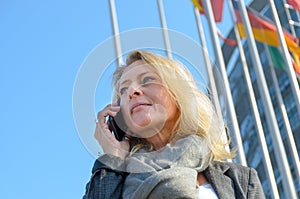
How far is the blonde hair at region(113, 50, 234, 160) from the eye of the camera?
6.46 feet

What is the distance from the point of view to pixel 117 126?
2.00 metres

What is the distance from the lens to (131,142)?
6.53ft

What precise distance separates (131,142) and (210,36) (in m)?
7.33

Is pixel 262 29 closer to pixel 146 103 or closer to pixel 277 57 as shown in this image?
pixel 277 57

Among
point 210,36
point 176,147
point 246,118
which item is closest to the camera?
point 176,147

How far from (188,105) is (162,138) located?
0.13 meters

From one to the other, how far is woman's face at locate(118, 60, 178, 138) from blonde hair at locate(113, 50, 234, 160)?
2cm

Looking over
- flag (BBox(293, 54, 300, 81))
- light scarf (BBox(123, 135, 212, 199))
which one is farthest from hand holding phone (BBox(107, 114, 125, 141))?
flag (BBox(293, 54, 300, 81))

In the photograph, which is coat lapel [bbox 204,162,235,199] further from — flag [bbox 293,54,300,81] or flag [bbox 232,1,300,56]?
flag [bbox 293,54,300,81]

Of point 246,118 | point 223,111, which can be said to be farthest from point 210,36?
point 246,118

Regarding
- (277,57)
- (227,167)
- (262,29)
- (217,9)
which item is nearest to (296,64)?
(277,57)

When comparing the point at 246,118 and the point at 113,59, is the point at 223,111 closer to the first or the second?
the point at 113,59

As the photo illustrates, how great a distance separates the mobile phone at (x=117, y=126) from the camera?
1.97 m

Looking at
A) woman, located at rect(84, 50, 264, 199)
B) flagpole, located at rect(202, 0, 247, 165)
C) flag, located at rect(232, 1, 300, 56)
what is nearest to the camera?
woman, located at rect(84, 50, 264, 199)
